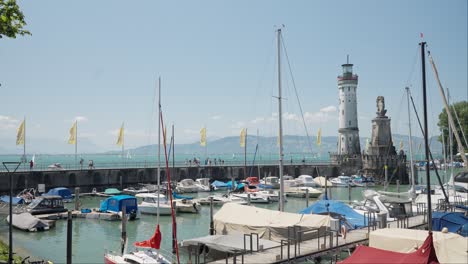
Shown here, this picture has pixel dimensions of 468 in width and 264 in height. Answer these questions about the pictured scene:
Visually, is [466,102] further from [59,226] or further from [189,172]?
[59,226]

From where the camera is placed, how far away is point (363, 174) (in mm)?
84312

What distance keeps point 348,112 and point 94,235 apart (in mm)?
64077

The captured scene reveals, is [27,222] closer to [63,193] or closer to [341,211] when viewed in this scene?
[63,193]

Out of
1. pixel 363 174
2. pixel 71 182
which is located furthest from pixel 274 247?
pixel 363 174

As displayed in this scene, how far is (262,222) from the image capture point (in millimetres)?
25812

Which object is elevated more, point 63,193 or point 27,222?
point 63,193

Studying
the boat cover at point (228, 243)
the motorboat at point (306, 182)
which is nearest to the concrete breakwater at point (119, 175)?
the motorboat at point (306, 182)

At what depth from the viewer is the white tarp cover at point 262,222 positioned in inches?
979

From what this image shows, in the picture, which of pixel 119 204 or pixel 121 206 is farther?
pixel 119 204

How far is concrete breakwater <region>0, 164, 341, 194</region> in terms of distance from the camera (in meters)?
60.1

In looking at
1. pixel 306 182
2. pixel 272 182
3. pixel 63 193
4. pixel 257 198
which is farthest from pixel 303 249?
pixel 306 182

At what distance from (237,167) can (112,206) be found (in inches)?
1674

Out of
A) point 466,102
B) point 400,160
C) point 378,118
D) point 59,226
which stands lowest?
point 59,226

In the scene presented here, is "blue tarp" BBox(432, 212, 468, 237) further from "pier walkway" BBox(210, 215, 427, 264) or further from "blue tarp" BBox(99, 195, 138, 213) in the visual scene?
"blue tarp" BBox(99, 195, 138, 213)
